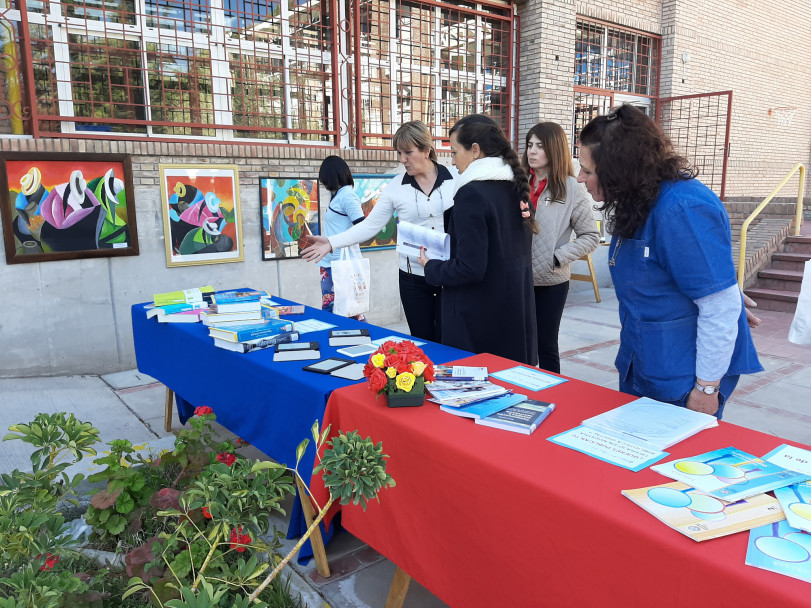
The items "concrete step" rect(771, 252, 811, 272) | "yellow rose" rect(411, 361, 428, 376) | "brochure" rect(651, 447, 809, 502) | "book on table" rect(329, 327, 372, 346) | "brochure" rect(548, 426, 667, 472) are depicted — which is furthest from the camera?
"concrete step" rect(771, 252, 811, 272)

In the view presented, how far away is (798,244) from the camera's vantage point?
884 centimetres

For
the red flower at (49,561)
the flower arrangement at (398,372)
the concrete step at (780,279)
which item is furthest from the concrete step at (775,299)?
the red flower at (49,561)

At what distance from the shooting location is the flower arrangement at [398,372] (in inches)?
71.6

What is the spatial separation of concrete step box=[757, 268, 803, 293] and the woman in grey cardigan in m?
6.24

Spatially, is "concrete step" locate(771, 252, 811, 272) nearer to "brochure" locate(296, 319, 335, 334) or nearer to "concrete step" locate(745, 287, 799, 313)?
"concrete step" locate(745, 287, 799, 313)

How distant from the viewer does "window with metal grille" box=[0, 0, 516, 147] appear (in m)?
4.89

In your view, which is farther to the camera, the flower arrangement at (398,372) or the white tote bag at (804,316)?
the white tote bag at (804,316)

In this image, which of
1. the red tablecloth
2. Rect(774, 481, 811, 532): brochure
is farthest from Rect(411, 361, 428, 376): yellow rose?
Rect(774, 481, 811, 532): brochure

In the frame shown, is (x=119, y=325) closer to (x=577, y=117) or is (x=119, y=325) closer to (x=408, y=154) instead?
(x=408, y=154)

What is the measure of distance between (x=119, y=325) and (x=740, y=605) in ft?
17.4

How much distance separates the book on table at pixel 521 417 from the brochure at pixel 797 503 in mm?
610

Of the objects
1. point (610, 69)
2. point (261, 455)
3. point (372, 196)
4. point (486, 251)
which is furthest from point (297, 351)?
point (610, 69)

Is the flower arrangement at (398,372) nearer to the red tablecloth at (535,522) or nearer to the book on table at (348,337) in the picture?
the red tablecloth at (535,522)

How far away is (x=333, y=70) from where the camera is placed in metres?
6.48
